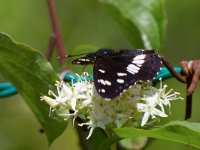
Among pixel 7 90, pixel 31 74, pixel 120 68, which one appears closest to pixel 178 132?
pixel 120 68

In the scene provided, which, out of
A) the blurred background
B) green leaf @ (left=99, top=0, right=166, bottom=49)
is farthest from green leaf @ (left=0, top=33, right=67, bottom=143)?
the blurred background

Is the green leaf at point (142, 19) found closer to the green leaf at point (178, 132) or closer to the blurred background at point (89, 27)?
the green leaf at point (178, 132)

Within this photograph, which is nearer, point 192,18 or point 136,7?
→ point 136,7

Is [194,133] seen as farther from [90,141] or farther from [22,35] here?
[22,35]

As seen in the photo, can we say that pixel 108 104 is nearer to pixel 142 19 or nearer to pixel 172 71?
pixel 172 71

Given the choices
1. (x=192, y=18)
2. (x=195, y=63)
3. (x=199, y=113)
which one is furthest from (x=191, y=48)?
(x=195, y=63)

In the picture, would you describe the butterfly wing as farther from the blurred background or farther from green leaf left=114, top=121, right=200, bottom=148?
the blurred background
